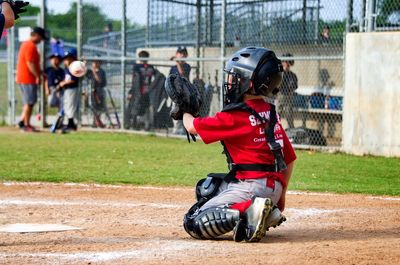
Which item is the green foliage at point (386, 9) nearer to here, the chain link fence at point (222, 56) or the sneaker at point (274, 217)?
the chain link fence at point (222, 56)

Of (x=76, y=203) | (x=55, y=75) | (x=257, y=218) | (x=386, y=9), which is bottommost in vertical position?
(x=76, y=203)

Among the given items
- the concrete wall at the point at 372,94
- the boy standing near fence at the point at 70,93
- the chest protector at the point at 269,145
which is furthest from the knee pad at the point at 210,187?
the boy standing near fence at the point at 70,93

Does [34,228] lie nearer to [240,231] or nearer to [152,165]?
[240,231]

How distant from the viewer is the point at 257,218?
534 cm

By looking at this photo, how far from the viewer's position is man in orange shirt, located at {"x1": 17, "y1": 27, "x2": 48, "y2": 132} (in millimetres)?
17016

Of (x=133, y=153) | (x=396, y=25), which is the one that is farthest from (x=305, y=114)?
(x=133, y=153)

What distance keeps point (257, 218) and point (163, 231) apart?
3.09ft

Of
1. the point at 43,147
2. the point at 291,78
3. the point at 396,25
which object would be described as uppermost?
the point at 396,25

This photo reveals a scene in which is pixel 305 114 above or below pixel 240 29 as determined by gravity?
below

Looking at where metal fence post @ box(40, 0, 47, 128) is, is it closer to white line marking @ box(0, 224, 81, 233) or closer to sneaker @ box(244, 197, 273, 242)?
white line marking @ box(0, 224, 81, 233)

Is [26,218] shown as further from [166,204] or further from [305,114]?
[305,114]

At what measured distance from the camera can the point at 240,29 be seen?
16.5m

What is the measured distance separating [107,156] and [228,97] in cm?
660

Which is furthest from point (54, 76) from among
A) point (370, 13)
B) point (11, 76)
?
point (370, 13)
